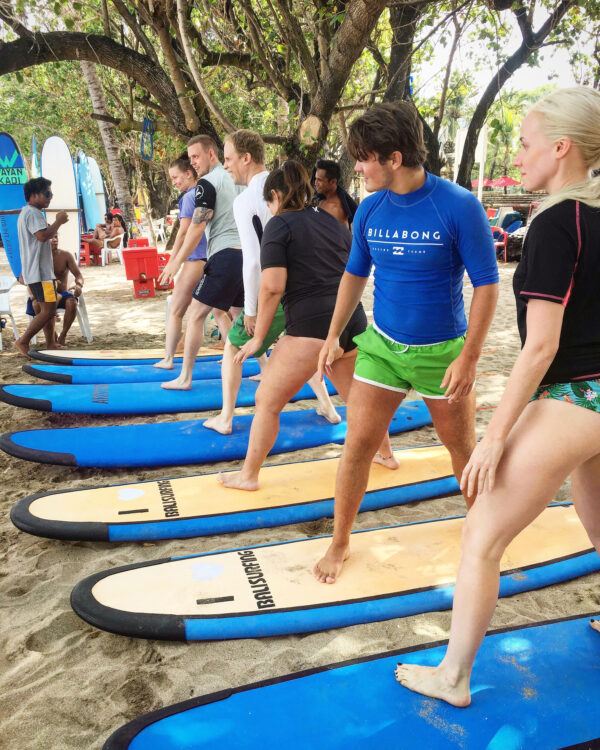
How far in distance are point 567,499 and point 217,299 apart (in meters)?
2.95

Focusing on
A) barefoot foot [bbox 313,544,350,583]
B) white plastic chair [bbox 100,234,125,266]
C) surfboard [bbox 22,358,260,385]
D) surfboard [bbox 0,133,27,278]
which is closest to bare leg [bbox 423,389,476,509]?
barefoot foot [bbox 313,544,350,583]

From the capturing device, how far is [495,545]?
1.67 metres

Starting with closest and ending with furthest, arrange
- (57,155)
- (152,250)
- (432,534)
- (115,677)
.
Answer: (115,677) < (432,534) < (152,250) < (57,155)

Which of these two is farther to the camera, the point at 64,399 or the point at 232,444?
the point at 64,399

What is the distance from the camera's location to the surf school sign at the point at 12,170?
28.7 feet

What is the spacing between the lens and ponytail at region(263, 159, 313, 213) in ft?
9.93

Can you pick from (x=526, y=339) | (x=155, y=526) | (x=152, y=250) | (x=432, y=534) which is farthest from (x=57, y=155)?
(x=526, y=339)

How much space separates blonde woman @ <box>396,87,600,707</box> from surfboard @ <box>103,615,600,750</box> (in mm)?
279

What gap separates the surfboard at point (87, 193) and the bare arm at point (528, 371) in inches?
720

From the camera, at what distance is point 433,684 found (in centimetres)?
192

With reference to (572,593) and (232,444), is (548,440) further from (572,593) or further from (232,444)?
(232,444)

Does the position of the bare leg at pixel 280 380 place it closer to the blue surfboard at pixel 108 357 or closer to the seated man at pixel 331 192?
the seated man at pixel 331 192

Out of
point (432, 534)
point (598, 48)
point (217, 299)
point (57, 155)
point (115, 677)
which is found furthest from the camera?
point (57, 155)

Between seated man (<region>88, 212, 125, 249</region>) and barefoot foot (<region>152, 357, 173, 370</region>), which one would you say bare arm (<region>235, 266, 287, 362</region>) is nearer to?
barefoot foot (<region>152, 357, 173, 370</region>)
